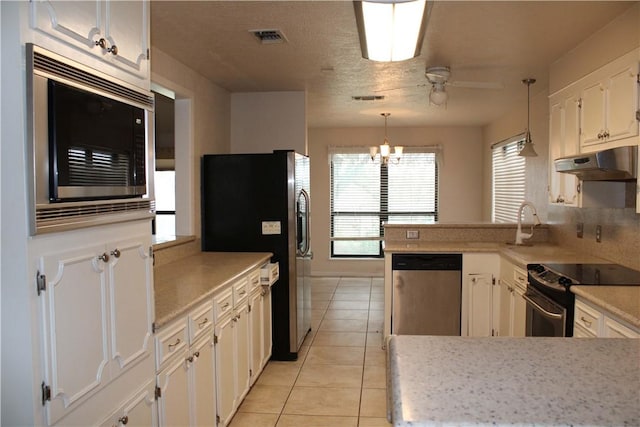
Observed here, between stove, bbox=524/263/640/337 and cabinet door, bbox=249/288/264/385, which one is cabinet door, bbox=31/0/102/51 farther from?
stove, bbox=524/263/640/337

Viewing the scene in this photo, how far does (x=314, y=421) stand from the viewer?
3.29 metres

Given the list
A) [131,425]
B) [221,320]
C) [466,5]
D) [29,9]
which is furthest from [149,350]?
[466,5]

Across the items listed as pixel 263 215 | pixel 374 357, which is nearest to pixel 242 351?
pixel 263 215

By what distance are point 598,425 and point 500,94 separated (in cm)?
499

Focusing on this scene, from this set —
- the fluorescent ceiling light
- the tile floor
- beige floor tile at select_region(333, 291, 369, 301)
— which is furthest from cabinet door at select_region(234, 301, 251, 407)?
beige floor tile at select_region(333, 291, 369, 301)

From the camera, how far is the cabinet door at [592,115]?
310cm

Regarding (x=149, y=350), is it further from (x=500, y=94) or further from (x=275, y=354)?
(x=500, y=94)

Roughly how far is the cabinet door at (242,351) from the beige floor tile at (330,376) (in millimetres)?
556

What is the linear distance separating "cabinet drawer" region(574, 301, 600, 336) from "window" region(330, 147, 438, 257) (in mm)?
5626

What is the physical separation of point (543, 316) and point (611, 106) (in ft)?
4.31

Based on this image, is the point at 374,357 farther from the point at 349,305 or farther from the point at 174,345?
the point at 174,345

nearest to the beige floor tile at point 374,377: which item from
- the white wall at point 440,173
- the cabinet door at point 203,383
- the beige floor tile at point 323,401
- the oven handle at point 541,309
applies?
the beige floor tile at point 323,401

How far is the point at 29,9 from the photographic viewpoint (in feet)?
4.38

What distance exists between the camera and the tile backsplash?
329 centimetres
